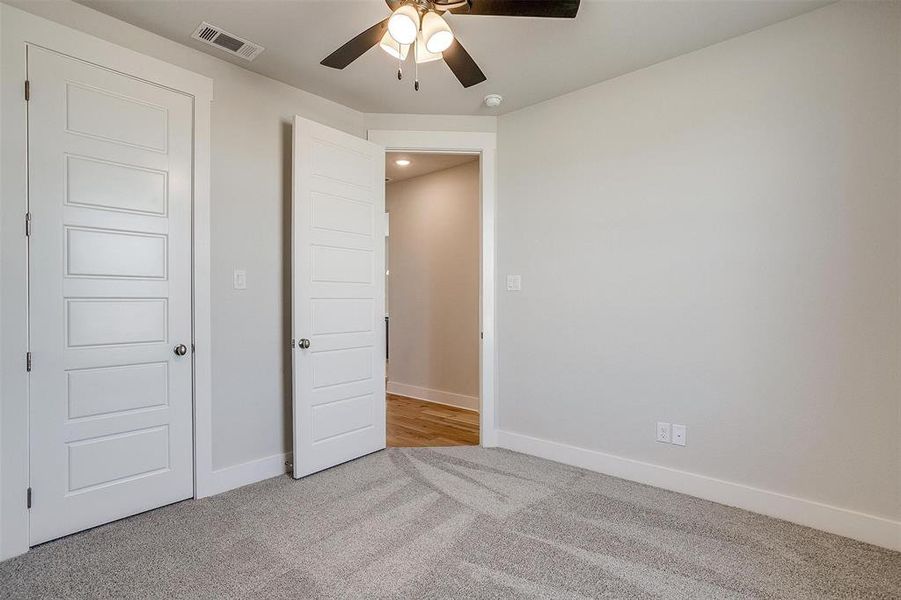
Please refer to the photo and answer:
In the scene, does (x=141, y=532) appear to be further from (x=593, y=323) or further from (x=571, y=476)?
(x=593, y=323)

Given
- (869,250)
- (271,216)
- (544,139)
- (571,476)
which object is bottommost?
(571,476)

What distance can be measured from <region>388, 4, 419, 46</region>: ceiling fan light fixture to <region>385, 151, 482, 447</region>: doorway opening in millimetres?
2585

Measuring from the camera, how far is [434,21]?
180 cm

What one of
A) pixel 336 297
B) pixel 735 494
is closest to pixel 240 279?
pixel 336 297

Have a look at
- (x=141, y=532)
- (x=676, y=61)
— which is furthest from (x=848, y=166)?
(x=141, y=532)

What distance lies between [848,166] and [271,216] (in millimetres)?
3180

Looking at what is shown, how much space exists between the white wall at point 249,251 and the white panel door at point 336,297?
21 cm

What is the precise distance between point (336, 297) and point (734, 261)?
7.98ft

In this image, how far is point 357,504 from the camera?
2.48 meters

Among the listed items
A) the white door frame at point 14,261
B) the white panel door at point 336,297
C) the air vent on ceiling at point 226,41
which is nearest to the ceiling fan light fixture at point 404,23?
the air vent on ceiling at point 226,41

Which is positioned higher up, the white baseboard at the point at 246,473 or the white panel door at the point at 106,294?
the white panel door at the point at 106,294

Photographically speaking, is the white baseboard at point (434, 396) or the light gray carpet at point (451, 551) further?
the white baseboard at point (434, 396)

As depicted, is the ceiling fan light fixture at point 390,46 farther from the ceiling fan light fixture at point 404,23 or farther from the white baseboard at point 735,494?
the white baseboard at point 735,494

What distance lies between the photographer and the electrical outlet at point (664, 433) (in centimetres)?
270
